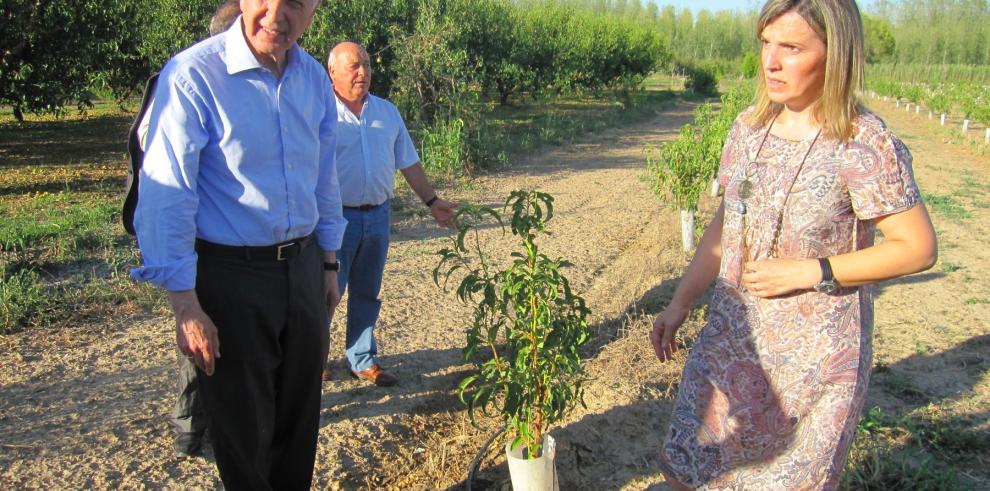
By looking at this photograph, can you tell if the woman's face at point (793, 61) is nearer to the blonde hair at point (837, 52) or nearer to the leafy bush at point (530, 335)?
the blonde hair at point (837, 52)

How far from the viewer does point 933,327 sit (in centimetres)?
504

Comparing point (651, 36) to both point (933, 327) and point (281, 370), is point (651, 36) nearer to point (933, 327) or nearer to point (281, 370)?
point (933, 327)

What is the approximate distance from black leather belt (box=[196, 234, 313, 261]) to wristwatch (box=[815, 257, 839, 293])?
1489 millimetres

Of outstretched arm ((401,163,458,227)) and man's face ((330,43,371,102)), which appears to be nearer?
outstretched arm ((401,163,458,227))

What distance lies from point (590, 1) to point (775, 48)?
304 feet

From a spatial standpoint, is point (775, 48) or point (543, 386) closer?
point (775, 48)

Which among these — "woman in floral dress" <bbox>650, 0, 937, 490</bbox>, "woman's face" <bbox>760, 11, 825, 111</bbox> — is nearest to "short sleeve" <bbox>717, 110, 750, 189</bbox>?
"woman in floral dress" <bbox>650, 0, 937, 490</bbox>

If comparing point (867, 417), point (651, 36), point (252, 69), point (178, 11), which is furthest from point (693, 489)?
point (651, 36)

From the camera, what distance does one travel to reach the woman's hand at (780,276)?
5.49 feet

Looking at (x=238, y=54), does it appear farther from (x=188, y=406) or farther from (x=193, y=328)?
(x=188, y=406)

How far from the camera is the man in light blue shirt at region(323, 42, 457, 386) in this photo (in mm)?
3592

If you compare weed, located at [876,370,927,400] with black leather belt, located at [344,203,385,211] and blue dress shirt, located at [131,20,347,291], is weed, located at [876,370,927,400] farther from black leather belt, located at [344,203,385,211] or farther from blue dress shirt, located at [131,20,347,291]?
blue dress shirt, located at [131,20,347,291]

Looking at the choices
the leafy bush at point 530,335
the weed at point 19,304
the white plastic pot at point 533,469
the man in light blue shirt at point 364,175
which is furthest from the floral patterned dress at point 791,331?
the weed at point 19,304

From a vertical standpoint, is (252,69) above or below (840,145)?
above
